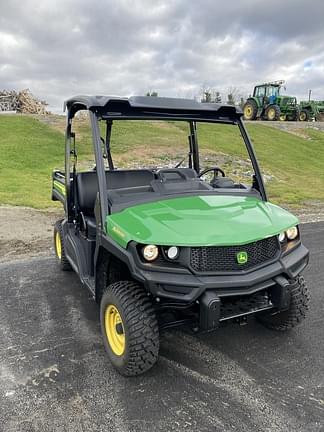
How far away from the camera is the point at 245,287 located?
8.34 ft

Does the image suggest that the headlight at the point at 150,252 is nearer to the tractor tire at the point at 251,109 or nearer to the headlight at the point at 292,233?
the headlight at the point at 292,233

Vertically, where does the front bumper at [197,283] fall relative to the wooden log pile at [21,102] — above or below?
below

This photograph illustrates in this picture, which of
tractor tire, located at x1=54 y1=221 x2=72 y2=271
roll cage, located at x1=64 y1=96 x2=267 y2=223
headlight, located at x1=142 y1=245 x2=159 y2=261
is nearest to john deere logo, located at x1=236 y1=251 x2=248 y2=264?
→ headlight, located at x1=142 y1=245 x2=159 y2=261

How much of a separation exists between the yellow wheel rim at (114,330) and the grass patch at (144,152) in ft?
19.4

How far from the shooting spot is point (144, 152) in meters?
14.7

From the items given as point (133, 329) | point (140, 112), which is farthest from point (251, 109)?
point (133, 329)

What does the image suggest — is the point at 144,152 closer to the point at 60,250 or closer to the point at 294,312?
the point at 60,250

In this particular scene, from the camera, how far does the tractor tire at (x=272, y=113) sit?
26797 mm

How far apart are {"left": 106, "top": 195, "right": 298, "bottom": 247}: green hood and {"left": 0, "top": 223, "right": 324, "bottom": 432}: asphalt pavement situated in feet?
3.20

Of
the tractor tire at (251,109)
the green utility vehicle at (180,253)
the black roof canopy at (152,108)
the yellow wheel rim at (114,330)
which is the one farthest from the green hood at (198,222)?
the tractor tire at (251,109)

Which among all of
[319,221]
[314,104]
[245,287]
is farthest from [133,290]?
[314,104]

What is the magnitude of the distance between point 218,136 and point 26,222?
1331 cm

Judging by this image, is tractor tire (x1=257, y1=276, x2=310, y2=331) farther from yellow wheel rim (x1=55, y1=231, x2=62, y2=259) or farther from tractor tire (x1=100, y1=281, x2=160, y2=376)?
yellow wheel rim (x1=55, y1=231, x2=62, y2=259)

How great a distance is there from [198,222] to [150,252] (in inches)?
15.8
